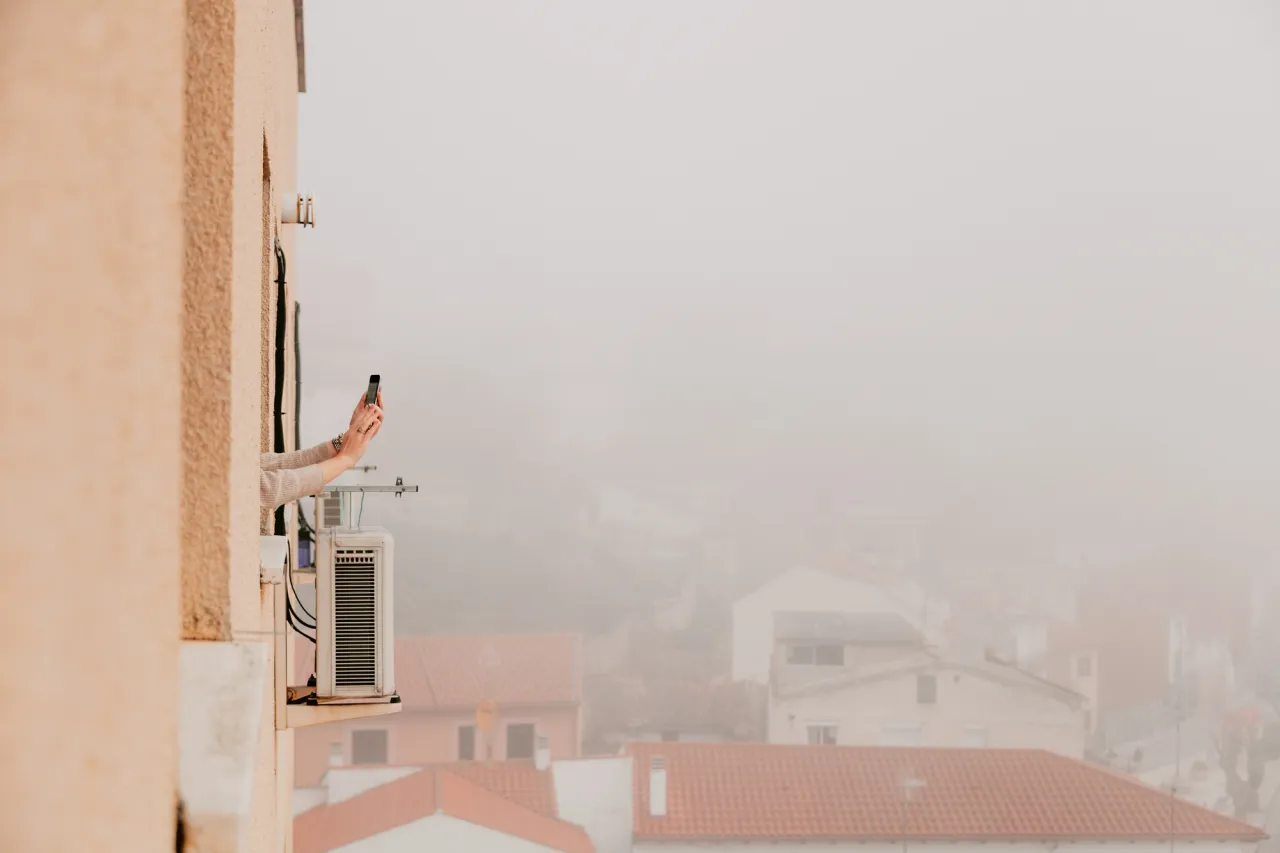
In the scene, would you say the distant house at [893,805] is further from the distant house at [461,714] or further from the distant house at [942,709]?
the distant house at [461,714]

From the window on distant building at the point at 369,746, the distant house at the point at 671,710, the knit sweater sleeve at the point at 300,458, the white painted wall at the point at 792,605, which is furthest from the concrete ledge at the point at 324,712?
the white painted wall at the point at 792,605

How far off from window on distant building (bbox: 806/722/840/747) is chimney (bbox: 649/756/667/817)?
612 cm

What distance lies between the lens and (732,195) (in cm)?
→ 4234

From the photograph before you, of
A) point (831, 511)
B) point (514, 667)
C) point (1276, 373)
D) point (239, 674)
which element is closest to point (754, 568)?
point (831, 511)

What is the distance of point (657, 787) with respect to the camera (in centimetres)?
1911

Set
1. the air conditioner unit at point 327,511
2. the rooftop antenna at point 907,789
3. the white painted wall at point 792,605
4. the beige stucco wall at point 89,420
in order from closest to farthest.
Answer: the beige stucco wall at point 89,420 < the air conditioner unit at point 327,511 < the rooftop antenna at point 907,789 < the white painted wall at point 792,605

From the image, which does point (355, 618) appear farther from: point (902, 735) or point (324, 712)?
point (902, 735)

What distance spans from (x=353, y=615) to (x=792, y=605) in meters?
28.4

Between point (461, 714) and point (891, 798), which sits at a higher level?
point (891, 798)

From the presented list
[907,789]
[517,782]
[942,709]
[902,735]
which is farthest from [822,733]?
[517,782]

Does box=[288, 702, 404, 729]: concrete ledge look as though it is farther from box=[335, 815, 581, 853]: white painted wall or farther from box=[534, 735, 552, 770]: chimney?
box=[534, 735, 552, 770]: chimney

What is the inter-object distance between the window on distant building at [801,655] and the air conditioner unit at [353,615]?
82.5 ft

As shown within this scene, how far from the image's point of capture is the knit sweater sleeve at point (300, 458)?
6.99ft

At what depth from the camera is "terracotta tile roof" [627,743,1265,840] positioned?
19.1 meters
